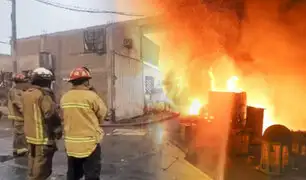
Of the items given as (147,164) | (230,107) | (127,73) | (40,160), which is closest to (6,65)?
(127,73)

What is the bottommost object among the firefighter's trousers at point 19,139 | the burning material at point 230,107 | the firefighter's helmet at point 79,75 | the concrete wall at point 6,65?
the firefighter's trousers at point 19,139

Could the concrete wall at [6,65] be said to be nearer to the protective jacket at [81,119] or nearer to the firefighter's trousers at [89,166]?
the firefighter's trousers at [89,166]

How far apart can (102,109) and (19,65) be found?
539 inches

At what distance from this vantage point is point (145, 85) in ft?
57.3

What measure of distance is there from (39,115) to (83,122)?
81cm

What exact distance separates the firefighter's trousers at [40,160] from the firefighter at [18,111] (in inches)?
81.5

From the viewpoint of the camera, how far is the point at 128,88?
1460 centimetres

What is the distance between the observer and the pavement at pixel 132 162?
5277mm

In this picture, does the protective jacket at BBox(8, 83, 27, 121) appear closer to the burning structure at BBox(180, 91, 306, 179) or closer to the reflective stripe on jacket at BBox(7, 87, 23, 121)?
the reflective stripe on jacket at BBox(7, 87, 23, 121)

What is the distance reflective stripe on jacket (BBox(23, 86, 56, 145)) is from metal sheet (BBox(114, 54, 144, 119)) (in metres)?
9.27

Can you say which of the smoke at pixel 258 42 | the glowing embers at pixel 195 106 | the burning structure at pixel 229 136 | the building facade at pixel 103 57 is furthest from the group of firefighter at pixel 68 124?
the building facade at pixel 103 57

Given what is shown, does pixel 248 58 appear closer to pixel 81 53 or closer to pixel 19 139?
pixel 19 139

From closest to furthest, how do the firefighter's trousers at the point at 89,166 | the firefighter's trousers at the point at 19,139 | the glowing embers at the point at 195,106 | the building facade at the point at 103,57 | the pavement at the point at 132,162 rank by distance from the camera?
the firefighter's trousers at the point at 89,166, the pavement at the point at 132,162, the firefighter's trousers at the point at 19,139, the glowing embers at the point at 195,106, the building facade at the point at 103,57

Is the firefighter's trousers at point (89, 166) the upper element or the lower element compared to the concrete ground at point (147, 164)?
upper
